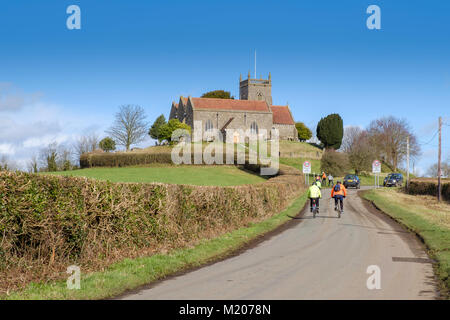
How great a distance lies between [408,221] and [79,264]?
16.1 metres

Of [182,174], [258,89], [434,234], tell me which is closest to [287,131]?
[258,89]

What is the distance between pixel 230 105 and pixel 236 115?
9.72ft

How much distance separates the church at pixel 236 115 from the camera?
328 feet

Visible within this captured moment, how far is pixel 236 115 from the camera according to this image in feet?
334

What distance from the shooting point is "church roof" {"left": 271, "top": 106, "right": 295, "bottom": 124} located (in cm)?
10869

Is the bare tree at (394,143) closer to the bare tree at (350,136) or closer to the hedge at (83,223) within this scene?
the bare tree at (350,136)

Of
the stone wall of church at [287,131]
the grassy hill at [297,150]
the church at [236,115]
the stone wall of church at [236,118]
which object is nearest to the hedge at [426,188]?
the grassy hill at [297,150]

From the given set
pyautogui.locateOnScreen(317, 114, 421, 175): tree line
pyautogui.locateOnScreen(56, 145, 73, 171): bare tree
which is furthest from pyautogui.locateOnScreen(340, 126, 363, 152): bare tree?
pyautogui.locateOnScreen(56, 145, 73, 171): bare tree

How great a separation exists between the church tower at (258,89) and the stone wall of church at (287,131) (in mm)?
9546

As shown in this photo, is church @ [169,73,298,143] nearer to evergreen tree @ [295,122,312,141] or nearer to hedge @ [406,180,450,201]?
evergreen tree @ [295,122,312,141]

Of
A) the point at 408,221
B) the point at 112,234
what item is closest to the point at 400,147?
the point at 408,221

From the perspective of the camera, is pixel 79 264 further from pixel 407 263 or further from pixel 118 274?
pixel 407 263

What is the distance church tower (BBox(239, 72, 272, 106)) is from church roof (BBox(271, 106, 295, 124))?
354 centimetres
